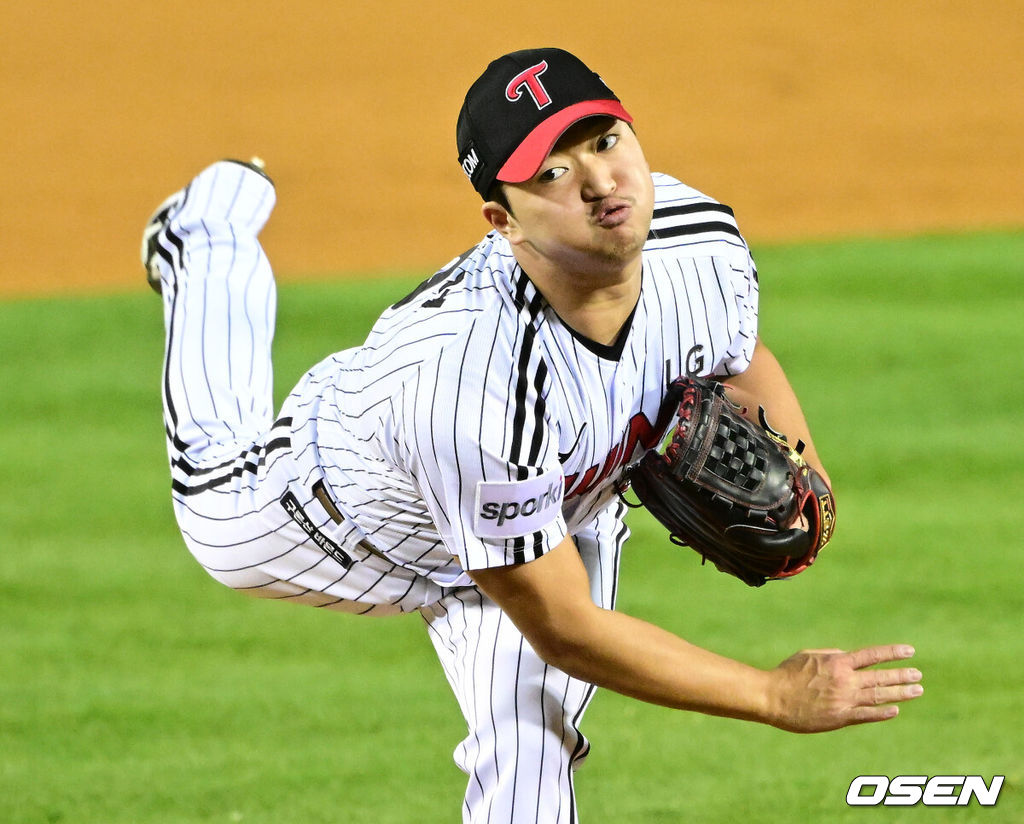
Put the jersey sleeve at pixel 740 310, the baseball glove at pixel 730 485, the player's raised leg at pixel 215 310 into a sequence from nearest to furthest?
the baseball glove at pixel 730 485 < the jersey sleeve at pixel 740 310 < the player's raised leg at pixel 215 310

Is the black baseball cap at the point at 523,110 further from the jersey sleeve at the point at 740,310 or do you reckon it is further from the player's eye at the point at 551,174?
the jersey sleeve at the point at 740,310

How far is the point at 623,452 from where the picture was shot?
9.69 feet

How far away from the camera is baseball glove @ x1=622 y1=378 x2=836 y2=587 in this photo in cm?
289

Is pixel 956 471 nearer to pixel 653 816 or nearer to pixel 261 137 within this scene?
pixel 653 816

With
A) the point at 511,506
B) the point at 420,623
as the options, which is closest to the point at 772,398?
the point at 511,506

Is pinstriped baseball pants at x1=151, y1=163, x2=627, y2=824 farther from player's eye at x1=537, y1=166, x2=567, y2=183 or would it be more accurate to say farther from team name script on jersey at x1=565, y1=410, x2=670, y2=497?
player's eye at x1=537, y1=166, x2=567, y2=183

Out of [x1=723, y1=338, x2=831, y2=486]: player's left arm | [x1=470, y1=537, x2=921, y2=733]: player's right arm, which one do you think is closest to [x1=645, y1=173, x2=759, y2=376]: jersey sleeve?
[x1=723, y1=338, x2=831, y2=486]: player's left arm

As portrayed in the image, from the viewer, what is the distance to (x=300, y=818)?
12.6ft

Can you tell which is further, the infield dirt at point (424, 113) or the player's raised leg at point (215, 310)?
the infield dirt at point (424, 113)

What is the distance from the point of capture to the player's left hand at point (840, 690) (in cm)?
268

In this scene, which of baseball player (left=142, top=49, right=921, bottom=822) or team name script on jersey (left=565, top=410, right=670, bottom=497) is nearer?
baseball player (left=142, top=49, right=921, bottom=822)

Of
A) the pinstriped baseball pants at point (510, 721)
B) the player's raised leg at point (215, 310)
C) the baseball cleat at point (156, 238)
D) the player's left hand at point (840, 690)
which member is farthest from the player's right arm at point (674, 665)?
the baseball cleat at point (156, 238)

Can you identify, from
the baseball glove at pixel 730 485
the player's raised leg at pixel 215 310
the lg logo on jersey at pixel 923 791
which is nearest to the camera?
the baseball glove at pixel 730 485

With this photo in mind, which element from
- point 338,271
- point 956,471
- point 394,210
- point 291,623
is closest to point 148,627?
point 291,623
